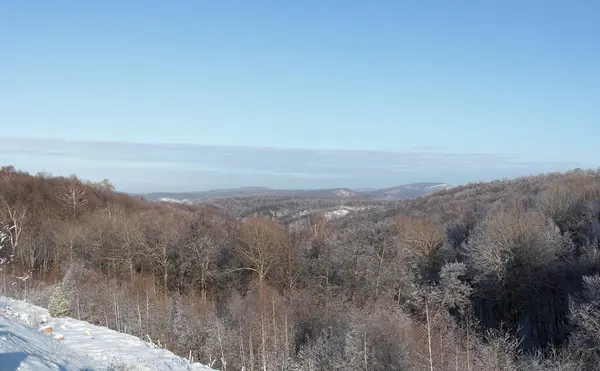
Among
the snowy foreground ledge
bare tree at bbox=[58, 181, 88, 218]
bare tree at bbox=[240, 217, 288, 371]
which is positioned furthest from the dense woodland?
bare tree at bbox=[58, 181, 88, 218]

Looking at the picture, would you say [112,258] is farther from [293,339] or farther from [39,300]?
[293,339]

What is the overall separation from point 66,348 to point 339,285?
28.9m

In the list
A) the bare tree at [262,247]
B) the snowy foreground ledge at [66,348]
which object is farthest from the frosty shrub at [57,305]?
the bare tree at [262,247]

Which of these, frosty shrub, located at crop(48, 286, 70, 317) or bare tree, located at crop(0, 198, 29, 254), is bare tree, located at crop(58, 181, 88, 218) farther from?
frosty shrub, located at crop(48, 286, 70, 317)

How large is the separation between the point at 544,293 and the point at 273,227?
2112 centimetres

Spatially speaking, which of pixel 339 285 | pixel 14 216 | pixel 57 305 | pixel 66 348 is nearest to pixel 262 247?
pixel 339 285

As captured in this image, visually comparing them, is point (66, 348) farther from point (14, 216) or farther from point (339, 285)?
point (14, 216)

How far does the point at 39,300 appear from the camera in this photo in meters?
Result: 22.4

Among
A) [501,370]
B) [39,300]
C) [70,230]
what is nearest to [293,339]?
[501,370]

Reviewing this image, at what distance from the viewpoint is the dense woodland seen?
22609mm

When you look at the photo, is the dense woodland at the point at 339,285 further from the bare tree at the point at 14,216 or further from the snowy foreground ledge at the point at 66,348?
Result: the snowy foreground ledge at the point at 66,348

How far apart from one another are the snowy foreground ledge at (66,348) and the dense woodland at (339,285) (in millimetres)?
4586

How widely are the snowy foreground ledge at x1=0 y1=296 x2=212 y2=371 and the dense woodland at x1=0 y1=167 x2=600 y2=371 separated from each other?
4586mm

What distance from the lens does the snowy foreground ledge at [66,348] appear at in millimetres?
8787
